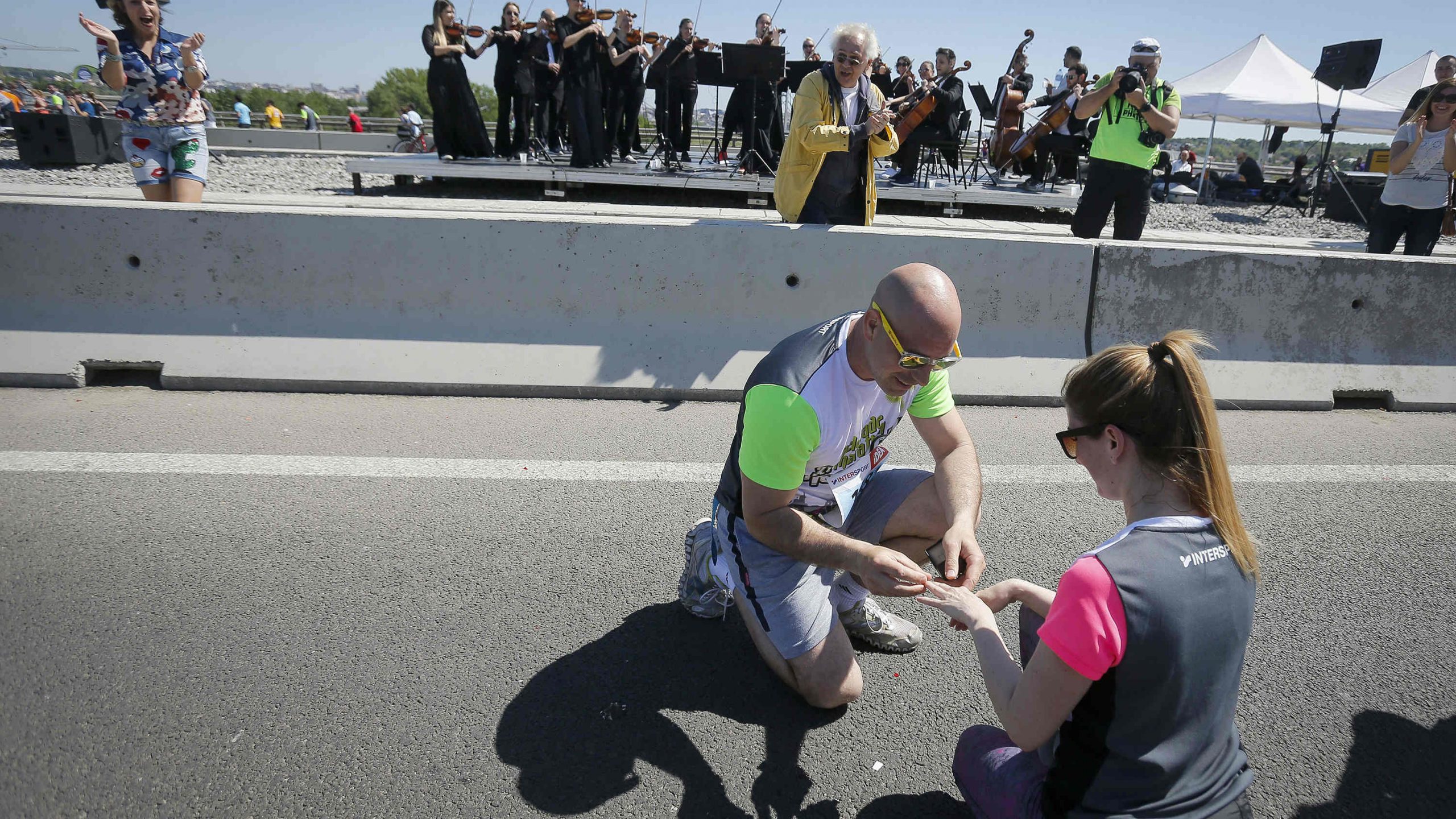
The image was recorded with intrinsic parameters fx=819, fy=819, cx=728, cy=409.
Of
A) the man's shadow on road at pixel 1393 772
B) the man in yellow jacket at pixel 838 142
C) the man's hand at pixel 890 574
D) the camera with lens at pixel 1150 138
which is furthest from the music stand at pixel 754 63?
the man's shadow on road at pixel 1393 772

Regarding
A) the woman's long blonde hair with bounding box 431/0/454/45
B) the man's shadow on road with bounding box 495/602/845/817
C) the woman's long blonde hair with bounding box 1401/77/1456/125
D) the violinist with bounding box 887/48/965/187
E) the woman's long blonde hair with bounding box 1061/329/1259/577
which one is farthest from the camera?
the violinist with bounding box 887/48/965/187

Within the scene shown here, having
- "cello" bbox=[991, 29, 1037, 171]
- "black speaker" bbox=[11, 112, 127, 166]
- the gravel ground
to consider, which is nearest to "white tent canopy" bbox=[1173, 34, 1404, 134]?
the gravel ground

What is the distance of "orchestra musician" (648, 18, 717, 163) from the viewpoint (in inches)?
506

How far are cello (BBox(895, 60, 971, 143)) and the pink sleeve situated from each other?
7455 mm

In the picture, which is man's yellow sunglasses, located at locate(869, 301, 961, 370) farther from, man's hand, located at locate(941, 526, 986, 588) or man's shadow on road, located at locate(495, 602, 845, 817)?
man's shadow on road, located at locate(495, 602, 845, 817)

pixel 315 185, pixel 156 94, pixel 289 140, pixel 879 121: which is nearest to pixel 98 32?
pixel 156 94

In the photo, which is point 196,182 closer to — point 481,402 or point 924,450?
point 481,402

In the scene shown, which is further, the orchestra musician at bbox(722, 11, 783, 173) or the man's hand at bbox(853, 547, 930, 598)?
the orchestra musician at bbox(722, 11, 783, 173)

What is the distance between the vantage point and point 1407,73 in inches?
976

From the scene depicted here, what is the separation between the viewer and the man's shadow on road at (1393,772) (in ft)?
7.18

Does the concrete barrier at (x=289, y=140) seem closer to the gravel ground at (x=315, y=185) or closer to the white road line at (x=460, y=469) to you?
the gravel ground at (x=315, y=185)

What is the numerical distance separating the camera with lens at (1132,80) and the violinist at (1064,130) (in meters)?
5.86

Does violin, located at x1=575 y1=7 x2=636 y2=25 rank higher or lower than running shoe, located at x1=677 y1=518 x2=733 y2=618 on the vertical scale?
higher

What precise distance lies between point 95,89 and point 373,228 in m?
57.9
